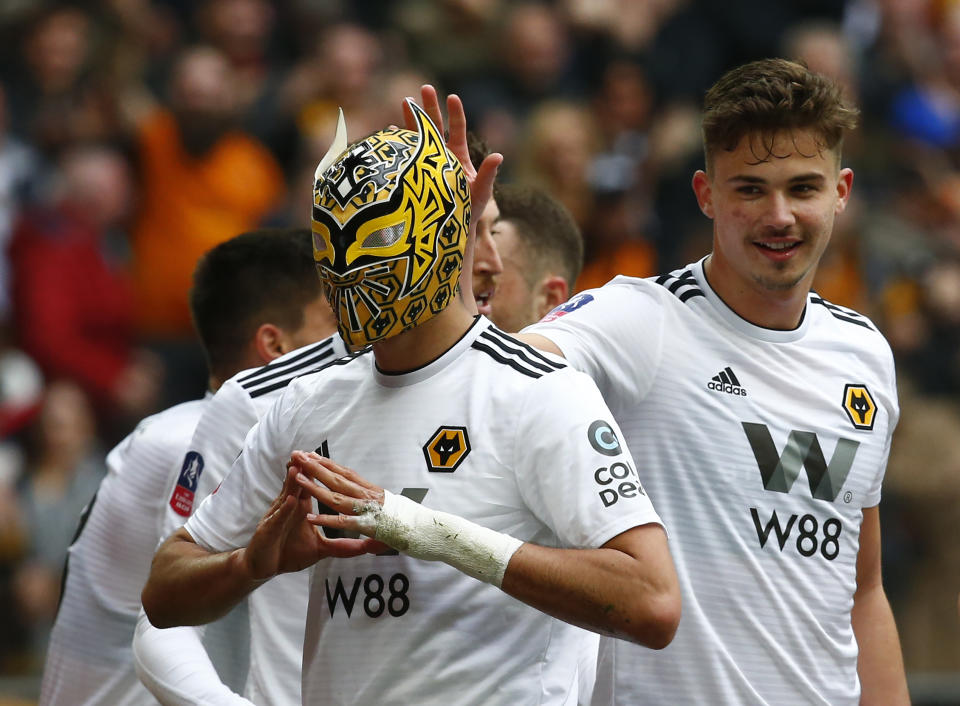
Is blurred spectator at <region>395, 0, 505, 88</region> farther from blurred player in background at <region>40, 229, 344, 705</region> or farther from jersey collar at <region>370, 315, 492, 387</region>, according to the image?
jersey collar at <region>370, 315, 492, 387</region>

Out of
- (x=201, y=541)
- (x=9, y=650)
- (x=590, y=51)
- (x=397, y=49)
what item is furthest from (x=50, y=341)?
(x=201, y=541)

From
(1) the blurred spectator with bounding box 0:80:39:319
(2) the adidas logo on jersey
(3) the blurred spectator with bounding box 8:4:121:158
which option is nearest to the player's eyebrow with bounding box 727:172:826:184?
(2) the adidas logo on jersey

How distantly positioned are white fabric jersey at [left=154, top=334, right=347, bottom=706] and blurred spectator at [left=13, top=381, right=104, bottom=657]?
16.1ft

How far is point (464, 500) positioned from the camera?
398 centimetres

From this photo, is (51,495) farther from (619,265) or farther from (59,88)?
(619,265)

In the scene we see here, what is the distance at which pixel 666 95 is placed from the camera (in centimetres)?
1263

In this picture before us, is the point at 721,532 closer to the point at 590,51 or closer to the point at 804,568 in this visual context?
the point at 804,568

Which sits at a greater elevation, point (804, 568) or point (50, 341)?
point (50, 341)

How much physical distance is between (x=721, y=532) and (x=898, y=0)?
9.58m

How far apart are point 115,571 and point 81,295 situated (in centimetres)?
507

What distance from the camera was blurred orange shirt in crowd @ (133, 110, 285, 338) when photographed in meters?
11.0

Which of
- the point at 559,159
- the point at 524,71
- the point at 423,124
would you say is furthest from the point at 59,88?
the point at 423,124

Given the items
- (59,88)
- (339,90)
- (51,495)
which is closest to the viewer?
(51,495)

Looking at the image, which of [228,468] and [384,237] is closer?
[384,237]
